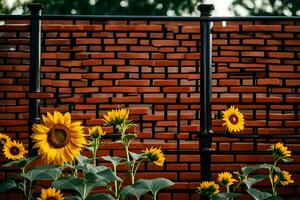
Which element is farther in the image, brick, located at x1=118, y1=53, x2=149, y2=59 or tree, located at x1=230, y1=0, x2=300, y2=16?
tree, located at x1=230, y1=0, x2=300, y2=16

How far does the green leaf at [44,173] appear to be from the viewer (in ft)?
5.68

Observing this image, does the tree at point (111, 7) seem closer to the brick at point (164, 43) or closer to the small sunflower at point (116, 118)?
the brick at point (164, 43)

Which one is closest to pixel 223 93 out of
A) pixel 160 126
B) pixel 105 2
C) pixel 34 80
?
pixel 160 126

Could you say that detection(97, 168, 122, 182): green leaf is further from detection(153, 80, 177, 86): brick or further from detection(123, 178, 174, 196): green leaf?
detection(153, 80, 177, 86): brick

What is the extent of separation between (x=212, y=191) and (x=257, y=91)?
52.5 inches

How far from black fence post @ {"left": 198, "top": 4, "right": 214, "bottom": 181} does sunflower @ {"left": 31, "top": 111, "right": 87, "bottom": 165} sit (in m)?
1.44

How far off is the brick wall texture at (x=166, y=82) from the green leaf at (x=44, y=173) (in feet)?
4.16

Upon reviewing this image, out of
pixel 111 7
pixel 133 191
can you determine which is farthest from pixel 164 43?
pixel 111 7

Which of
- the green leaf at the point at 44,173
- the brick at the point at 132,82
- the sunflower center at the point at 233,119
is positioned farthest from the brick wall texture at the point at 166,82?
the green leaf at the point at 44,173

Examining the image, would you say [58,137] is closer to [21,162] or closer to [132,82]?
[21,162]

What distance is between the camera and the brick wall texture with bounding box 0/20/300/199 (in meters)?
3.05

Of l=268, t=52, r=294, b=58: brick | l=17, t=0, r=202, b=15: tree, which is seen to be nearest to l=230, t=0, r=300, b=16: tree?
l=17, t=0, r=202, b=15: tree

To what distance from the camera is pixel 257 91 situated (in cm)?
312

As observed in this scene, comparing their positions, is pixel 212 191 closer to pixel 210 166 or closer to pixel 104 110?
pixel 210 166
